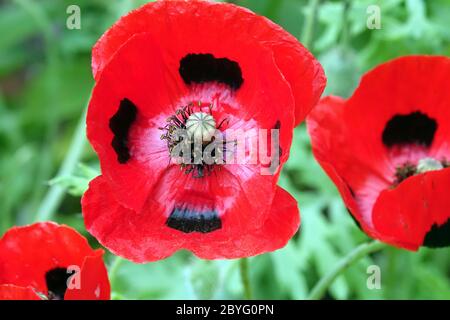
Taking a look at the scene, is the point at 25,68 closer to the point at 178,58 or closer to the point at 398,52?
the point at 398,52

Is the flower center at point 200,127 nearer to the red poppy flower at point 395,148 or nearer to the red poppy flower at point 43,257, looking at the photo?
the red poppy flower at point 395,148

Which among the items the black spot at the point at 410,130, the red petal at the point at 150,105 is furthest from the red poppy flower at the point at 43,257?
the black spot at the point at 410,130

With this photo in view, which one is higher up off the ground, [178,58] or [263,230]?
[178,58]

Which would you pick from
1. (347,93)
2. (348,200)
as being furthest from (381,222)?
(347,93)

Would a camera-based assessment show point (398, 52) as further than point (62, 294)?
Yes

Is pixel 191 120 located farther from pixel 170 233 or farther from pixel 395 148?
pixel 395 148

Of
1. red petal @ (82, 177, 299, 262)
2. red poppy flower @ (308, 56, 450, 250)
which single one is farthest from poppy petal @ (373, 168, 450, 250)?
red petal @ (82, 177, 299, 262)

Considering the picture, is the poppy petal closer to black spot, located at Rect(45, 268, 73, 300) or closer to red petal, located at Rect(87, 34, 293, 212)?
red petal, located at Rect(87, 34, 293, 212)
